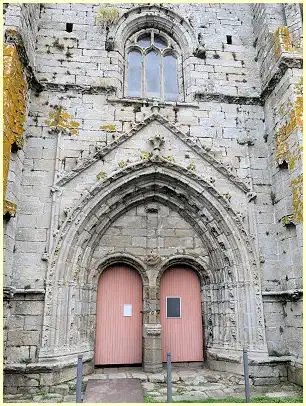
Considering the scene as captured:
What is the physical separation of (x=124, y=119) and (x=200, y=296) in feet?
13.1

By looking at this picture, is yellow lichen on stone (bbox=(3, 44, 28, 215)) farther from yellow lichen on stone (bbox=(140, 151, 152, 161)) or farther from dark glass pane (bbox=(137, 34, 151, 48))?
dark glass pane (bbox=(137, 34, 151, 48))

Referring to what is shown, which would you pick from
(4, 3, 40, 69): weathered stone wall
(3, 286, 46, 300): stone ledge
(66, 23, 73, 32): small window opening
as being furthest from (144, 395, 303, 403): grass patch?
(66, 23, 73, 32): small window opening

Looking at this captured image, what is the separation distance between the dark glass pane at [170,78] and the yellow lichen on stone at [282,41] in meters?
2.29

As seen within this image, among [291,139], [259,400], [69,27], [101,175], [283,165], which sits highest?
[69,27]

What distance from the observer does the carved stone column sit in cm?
638

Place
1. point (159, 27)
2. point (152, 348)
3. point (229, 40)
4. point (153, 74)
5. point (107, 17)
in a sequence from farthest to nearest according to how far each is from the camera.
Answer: point (159, 27) < point (229, 40) < point (153, 74) < point (107, 17) < point (152, 348)

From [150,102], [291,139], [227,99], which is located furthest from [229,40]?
[291,139]

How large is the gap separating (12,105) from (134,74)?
10.5ft

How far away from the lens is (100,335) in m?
6.75

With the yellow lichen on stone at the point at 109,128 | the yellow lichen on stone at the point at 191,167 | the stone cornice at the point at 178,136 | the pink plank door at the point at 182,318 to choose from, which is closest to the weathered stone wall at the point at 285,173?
the stone cornice at the point at 178,136

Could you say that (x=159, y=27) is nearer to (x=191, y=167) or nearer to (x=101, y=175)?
(x=191, y=167)

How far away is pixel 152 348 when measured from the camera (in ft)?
21.2

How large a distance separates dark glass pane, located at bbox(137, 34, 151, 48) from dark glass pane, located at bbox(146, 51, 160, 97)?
0.84 ft

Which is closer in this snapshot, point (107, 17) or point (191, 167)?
point (191, 167)
